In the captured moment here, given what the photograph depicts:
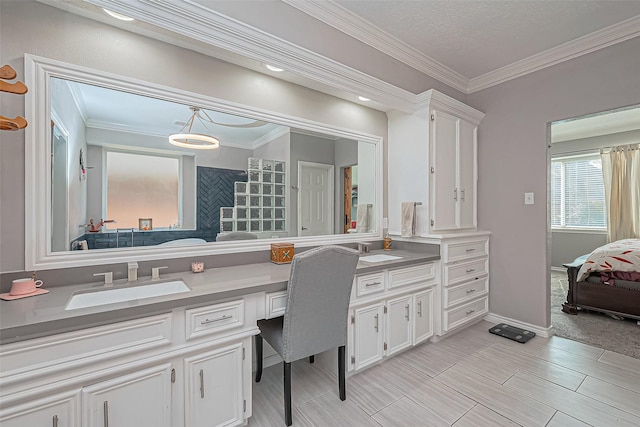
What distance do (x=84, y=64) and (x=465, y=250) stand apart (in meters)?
3.26

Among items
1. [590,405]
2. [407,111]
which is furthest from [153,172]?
[590,405]

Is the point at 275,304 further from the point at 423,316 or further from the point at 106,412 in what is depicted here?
the point at 423,316

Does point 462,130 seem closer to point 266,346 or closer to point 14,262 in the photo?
point 266,346

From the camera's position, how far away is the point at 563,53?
260 centimetres

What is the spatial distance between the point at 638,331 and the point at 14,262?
4979 millimetres

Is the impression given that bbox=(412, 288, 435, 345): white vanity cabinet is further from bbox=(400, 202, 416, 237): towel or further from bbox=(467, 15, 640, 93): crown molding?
bbox=(467, 15, 640, 93): crown molding

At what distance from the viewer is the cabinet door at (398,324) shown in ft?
7.37

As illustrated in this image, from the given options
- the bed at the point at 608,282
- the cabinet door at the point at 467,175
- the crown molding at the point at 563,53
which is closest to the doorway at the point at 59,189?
the cabinet door at the point at 467,175

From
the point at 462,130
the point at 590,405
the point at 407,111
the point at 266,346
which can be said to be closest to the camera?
the point at 590,405

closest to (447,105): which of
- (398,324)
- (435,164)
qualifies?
(435,164)

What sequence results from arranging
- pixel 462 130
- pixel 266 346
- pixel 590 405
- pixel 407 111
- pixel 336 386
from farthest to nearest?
pixel 462 130, pixel 407 111, pixel 266 346, pixel 336 386, pixel 590 405

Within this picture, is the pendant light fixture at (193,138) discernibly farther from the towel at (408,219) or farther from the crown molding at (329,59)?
the towel at (408,219)

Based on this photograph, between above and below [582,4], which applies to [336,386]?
below

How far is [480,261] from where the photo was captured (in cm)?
306
